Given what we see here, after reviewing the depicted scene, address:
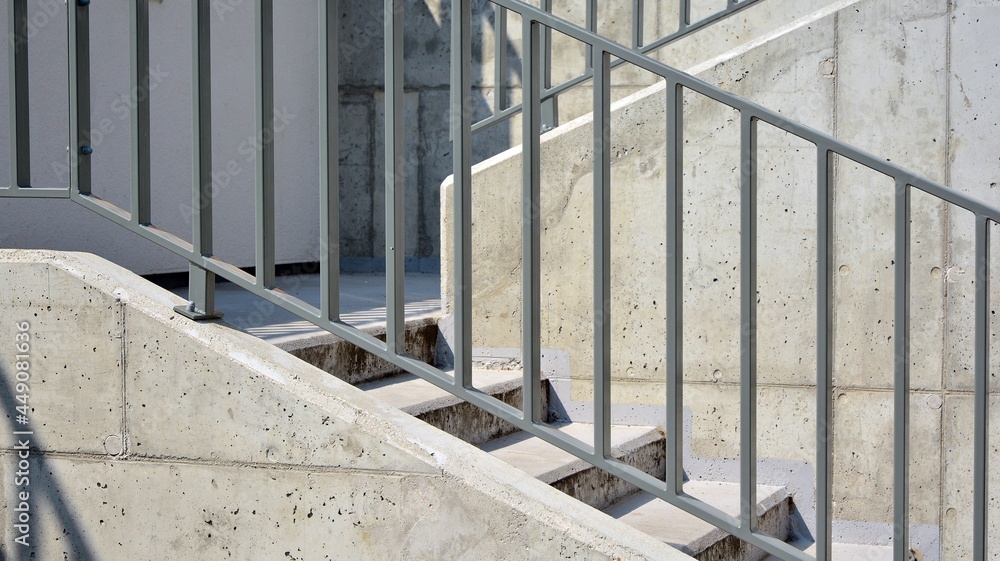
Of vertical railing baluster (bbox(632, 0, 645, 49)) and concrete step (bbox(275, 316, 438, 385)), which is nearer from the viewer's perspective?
concrete step (bbox(275, 316, 438, 385))

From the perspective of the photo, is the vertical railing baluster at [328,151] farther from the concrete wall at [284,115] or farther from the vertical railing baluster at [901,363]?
the concrete wall at [284,115]

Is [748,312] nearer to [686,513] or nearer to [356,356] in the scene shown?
[686,513]

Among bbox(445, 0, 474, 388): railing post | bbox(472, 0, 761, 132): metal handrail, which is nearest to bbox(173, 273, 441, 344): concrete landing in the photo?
bbox(445, 0, 474, 388): railing post

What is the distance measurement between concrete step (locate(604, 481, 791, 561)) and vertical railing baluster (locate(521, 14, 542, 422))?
0.90 metres

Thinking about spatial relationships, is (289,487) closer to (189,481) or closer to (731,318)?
(189,481)

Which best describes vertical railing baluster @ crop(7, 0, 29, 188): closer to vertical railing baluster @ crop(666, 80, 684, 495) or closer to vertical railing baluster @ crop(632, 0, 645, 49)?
vertical railing baluster @ crop(666, 80, 684, 495)

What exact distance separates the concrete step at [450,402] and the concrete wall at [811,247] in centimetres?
36

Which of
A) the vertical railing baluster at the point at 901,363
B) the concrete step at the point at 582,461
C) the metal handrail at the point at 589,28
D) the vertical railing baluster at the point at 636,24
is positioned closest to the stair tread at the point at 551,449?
the concrete step at the point at 582,461

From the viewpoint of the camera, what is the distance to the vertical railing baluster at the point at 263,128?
2479 mm

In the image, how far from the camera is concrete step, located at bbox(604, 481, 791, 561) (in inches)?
117

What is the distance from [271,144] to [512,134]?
4036 mm

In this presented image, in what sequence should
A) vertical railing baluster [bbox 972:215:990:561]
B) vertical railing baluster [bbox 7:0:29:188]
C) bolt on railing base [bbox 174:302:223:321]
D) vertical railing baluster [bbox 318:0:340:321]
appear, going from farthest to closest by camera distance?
vertical railing baluster [bbox 7:0:29:188]
bolt on railing base [bbox 174:302:223:321]
vertical railing baluster [bbox 318:0:340:321]
vertical railing baluster [bbox 972:215:990:561]

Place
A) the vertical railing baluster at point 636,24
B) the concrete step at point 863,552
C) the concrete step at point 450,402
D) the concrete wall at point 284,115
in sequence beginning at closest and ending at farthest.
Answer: the concrete step at point 450,402
the concrete step at point 863,552
the vertical railing baluster at point 636,24
the concrete wall at point 284,115

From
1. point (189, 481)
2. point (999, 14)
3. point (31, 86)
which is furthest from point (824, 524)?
point (31, 86)
